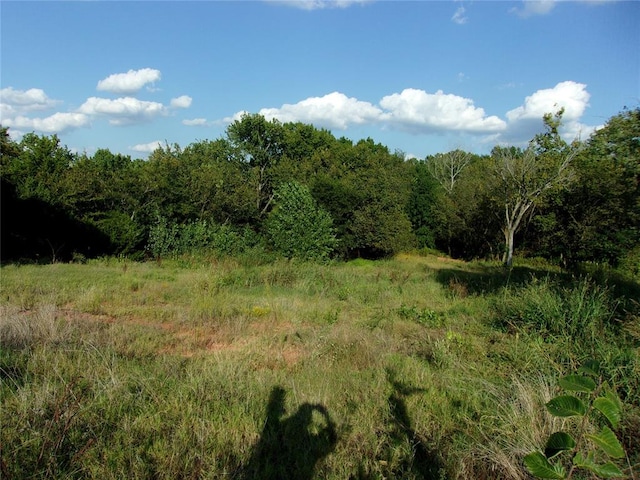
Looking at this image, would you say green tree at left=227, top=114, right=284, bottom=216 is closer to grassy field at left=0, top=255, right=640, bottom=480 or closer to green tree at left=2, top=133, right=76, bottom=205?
green tree at left=2, top=133, right=76, bottom=205

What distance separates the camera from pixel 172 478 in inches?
106

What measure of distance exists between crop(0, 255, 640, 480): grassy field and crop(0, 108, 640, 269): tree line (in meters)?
12.2

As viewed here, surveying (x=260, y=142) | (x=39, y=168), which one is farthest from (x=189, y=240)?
(x=260, y=142)

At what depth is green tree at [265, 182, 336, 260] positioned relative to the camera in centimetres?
2100

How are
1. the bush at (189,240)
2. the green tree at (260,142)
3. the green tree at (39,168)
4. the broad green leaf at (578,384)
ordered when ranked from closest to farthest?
1. the broad green leaf at (578,384)
2. the green tree at (39,168)
3. the bush at (189,240)
4. the green tree at (260,142)

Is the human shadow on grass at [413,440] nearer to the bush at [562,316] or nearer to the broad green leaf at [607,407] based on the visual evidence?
the broad green leaf at [607,407]

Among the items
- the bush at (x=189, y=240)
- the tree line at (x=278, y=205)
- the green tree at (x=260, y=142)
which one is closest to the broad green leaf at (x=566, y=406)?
the tree line at (x=278, y=205)

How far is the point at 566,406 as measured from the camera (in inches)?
55.8

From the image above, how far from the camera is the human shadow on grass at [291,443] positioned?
2.87 m

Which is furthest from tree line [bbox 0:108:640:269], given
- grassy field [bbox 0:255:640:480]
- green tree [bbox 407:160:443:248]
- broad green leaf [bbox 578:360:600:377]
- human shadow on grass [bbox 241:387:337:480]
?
broad green leaf [bbox 578:360:600:377]

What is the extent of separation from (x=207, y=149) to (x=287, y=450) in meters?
36.8

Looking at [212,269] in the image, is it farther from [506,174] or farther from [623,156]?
[506,174]

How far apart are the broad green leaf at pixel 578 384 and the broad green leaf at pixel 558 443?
16 centimetres

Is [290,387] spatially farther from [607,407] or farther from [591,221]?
[591,221]
